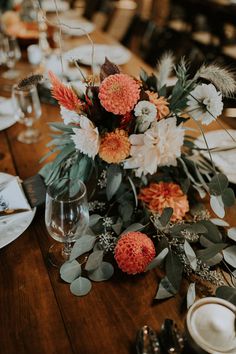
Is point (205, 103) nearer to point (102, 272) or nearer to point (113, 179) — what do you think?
point (113, 179)

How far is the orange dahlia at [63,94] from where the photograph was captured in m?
0.78

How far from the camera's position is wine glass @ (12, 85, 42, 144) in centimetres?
120

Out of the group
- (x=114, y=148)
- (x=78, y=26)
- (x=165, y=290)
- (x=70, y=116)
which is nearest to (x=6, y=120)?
(x=70, y=116)

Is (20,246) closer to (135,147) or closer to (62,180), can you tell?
(62,180)

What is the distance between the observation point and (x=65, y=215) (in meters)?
0.72

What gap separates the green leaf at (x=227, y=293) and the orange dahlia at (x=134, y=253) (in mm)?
142

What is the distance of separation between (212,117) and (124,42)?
7.19 feet

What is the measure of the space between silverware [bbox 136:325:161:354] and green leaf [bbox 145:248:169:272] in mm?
120

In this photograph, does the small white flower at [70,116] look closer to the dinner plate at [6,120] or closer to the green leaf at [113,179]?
the green leaf at [113,179]

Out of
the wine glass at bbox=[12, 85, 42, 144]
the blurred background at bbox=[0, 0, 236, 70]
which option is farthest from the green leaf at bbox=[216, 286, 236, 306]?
the blurred background at bbox=[0, 0, 236, 70]

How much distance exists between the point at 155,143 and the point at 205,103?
151 mm

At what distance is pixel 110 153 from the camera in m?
0.79

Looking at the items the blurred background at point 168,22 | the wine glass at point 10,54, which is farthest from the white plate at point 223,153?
the wine glass at point 10,54

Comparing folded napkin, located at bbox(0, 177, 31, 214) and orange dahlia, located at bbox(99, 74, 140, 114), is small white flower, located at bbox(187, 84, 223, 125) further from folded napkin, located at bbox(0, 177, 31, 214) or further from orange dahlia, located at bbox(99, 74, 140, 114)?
folded napkin, located at bbox(0, 177, 31, 214)
